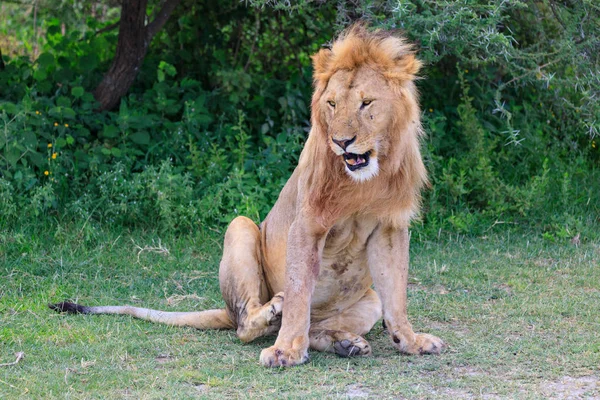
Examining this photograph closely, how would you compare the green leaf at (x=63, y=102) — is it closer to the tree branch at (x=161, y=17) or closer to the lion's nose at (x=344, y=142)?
the tree branch at (x=161, y=17)

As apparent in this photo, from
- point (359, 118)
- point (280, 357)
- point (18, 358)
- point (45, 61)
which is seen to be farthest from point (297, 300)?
point (45, 61)

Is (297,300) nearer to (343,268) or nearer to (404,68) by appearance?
(343,268)

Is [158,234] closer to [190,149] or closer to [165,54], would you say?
[190,149]

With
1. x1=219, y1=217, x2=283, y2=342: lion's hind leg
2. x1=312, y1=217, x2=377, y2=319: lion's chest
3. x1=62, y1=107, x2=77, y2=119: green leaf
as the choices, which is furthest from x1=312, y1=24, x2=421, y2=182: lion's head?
x1=62, y1=107, x2=77, y2=119: green leaf

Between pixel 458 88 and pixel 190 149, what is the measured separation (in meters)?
2.28

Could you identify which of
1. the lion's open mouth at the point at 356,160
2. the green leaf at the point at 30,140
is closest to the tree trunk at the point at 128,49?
the green leaf at the point at 30,140

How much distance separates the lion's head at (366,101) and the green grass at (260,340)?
0.84m

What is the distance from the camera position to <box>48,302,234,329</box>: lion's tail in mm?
4109

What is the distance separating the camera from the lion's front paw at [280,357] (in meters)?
3.50

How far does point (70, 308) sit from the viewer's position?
4234mm

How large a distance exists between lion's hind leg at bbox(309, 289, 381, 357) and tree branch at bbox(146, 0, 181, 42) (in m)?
3.35

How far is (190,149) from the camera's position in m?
6.32

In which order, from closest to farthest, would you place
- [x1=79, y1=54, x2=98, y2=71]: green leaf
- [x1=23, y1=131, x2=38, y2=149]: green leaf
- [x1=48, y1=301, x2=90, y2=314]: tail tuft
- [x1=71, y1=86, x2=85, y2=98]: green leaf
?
[x1=48, y1=301, x2=90, y2=314]: tail tuft → [x1=23, y1=131, x2=38, y2=149]: green leaf → [x1=71, y1=86, x2=85, y2=98]: green leaf → [x1=79, y1=54, x2=98, y2=71]: green leaf

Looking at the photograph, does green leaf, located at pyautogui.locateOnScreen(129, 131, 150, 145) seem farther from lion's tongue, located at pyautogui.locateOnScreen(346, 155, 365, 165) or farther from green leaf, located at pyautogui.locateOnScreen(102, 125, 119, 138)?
lion's tongue, located at pyautogui.locateOnScreen(346, 155, 365, 165)
